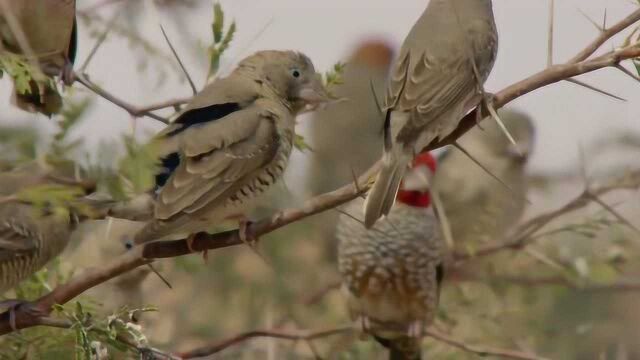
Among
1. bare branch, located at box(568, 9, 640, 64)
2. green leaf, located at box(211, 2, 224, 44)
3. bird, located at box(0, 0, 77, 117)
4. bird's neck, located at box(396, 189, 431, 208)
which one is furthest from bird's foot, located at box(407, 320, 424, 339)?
bare branch, located at box(568, 9, 640, 64)

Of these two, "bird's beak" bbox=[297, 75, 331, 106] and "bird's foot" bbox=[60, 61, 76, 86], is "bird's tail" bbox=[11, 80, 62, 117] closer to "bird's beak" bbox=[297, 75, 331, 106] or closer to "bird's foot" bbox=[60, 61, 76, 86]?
"bird's foot" bbox=[60, 61, 76, 86]

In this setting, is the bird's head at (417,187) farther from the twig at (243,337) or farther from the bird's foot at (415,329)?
the twig at (243,337)

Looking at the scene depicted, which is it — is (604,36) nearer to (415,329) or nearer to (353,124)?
(415,329)

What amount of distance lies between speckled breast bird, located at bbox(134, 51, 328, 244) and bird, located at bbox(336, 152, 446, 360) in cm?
227

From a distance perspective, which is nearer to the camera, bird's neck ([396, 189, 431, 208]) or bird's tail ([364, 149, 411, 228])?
bird's tail ([364, 149, 411, 228])

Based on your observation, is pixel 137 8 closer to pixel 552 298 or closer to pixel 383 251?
pixel 383 251

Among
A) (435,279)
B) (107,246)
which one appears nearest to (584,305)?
(435,279)

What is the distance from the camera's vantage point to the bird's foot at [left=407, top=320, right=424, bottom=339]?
597cm

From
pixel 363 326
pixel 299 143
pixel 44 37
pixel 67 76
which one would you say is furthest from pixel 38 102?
pixel 363 326

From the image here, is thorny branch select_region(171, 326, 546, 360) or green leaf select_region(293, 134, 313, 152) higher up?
green leaf select_region(293, 134, 313, 152)

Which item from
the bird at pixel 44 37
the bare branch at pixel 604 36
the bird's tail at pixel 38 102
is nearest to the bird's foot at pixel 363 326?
the bird at pixel 44 37

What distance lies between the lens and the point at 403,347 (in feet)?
19.8

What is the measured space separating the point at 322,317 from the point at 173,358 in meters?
3.89

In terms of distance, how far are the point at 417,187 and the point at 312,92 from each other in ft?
7.51
